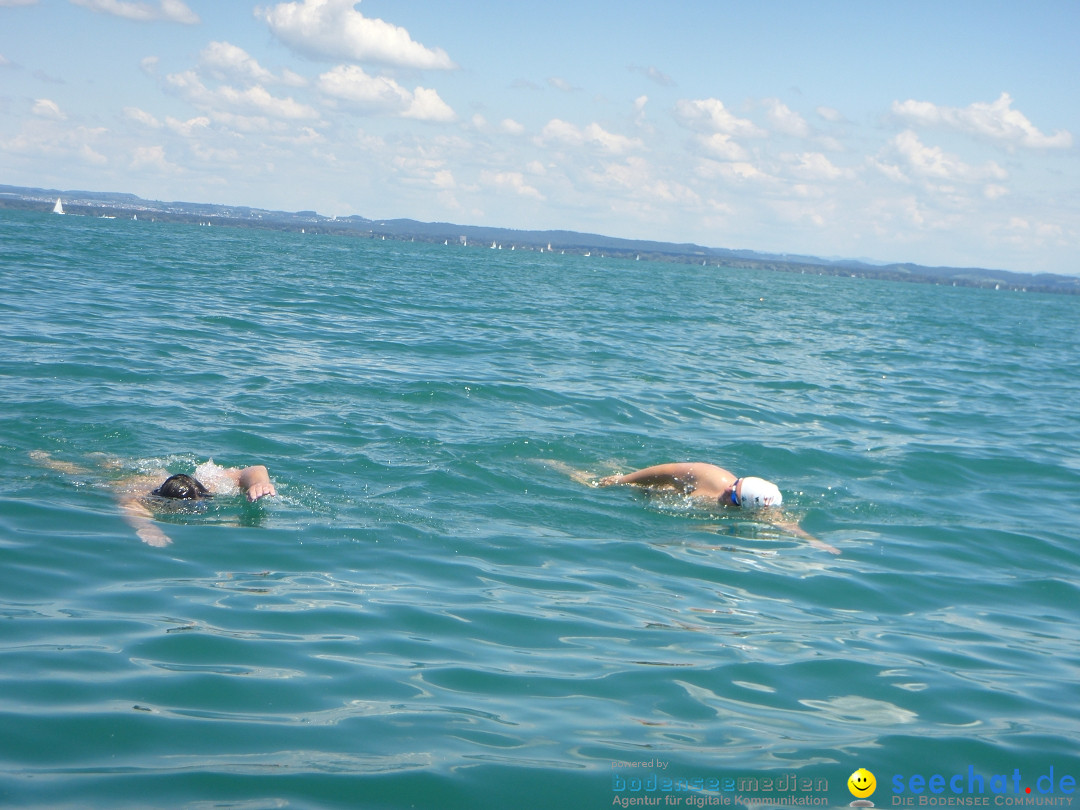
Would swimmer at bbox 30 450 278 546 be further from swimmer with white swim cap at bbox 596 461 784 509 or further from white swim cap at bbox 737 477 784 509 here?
white swim cap at bbox 737 477 784 509

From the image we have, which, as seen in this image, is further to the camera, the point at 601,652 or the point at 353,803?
the point at 601,652

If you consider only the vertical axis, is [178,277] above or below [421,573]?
above

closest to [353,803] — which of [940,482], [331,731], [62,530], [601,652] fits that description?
[331,731]

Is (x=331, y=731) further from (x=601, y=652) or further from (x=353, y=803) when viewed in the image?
(x=601, y=652)

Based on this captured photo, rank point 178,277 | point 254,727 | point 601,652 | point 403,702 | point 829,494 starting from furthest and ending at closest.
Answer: point 178,277 < point 829,494 < point 601,652 < point 403,702 < point 254,727

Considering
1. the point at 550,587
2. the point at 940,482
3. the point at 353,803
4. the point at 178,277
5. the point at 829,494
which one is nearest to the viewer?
the point at 353,803

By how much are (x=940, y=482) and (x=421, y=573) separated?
7.84m

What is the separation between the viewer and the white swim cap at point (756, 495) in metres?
10.0

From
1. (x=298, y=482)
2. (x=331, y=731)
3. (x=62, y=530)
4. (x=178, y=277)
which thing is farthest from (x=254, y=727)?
(x=178, y=277)

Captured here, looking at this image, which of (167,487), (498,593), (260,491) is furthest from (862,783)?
(167,487)

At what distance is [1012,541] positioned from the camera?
9.96m

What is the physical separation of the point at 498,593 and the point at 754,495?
12.3 ft

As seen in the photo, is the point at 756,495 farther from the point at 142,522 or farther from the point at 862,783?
the point at 142,522

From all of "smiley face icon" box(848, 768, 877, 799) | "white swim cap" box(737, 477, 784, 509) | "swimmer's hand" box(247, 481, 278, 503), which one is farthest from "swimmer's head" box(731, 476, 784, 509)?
"smiley face icon" box(848, 768, 877, 799)
